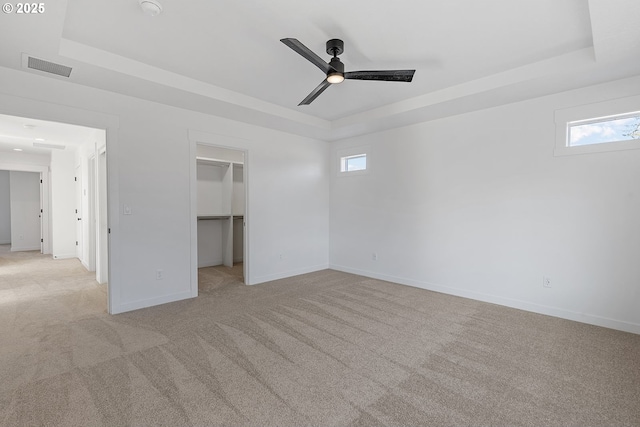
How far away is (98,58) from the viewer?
9.01ft

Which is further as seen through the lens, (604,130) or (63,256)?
(63,256)

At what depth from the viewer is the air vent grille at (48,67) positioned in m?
2.64

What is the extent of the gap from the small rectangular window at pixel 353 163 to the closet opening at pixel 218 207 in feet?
6.78

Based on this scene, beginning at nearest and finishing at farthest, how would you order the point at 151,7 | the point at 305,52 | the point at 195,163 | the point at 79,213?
the point at 151,7 < the point at 305,52 < the point at 195,163 < the point at 79,213

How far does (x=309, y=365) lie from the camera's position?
230 centimetres

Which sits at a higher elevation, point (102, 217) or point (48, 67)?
point (48, 67)

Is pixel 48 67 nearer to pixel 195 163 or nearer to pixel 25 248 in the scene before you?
pixel 195 163

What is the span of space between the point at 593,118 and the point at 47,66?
18.3 ft

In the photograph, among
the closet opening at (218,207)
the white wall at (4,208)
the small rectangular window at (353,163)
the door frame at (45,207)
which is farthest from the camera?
the white wall at (4,208)

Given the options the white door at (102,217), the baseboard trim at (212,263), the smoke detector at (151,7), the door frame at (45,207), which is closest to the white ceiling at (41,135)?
the white door at (102,217)

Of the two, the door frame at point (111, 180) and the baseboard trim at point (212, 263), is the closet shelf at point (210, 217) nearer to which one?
the baseboard trim at point (212, 263)

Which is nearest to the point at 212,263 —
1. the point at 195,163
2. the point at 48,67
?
the point at 195,163

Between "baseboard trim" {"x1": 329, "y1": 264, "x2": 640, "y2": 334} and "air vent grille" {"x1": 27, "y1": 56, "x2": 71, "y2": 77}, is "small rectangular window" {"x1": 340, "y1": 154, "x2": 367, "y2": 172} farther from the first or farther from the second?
"air vent grille" {"x1": 27, "y1": 56, "x2": 71, "y2": 77}

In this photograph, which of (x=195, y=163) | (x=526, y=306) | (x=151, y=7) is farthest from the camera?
(x=195, y=163)
